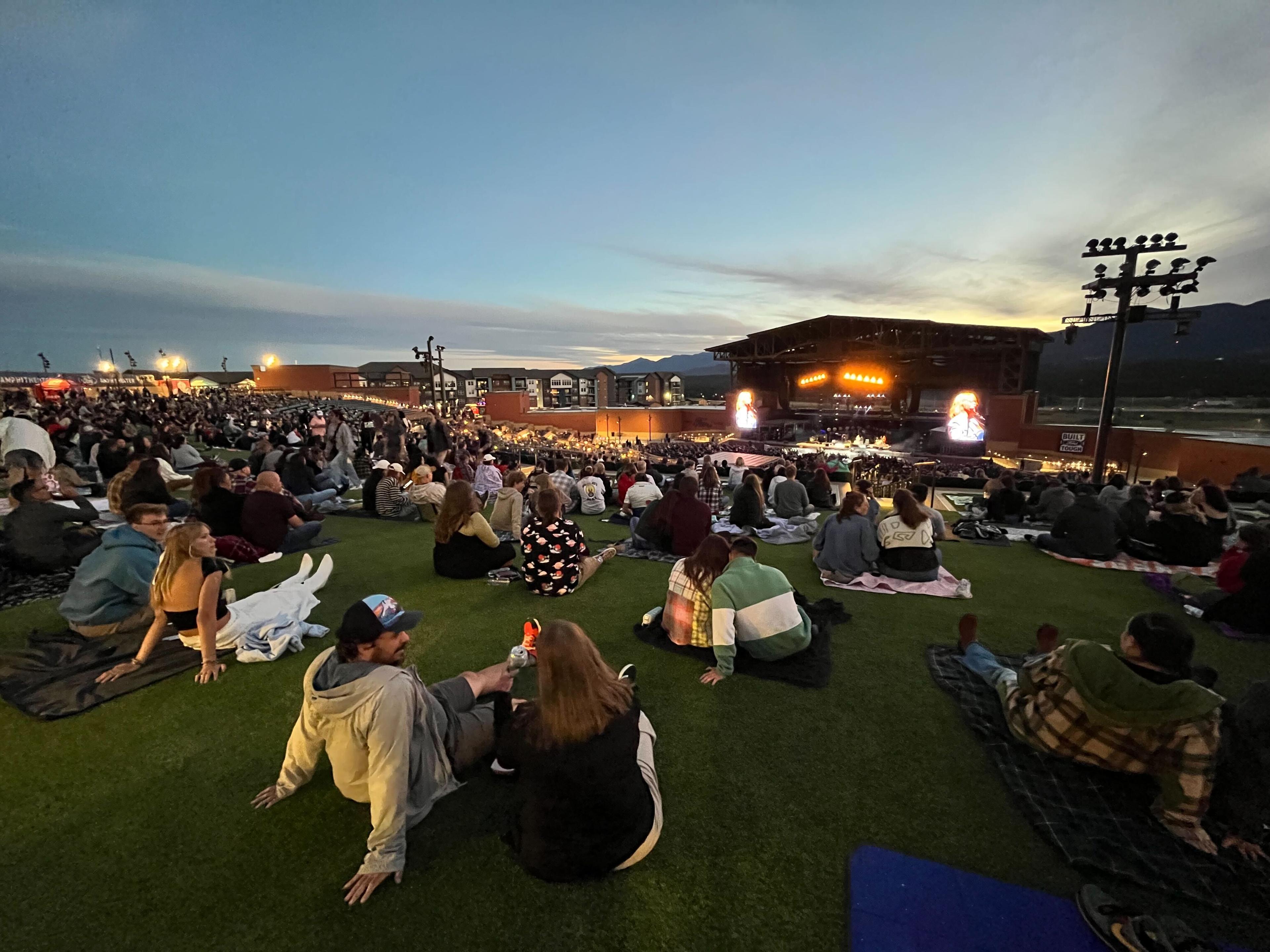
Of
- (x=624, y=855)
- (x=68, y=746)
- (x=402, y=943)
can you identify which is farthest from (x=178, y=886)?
(x=624, y=855)

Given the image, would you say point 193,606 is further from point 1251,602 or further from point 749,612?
point 1251,602

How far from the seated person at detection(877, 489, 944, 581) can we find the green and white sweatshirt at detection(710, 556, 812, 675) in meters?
2.27

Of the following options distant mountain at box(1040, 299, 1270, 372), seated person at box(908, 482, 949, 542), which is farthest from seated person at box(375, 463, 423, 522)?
distant mountain at box(1040, 299, 1270, 372)

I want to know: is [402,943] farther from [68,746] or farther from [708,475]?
[708,475]

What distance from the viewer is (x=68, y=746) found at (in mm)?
2873

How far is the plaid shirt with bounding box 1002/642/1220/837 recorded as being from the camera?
225cm

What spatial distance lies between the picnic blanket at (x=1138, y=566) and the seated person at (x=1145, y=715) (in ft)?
15.2

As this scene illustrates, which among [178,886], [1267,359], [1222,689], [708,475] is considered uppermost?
[1267,359]

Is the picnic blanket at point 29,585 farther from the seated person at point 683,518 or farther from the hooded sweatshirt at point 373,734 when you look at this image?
the seated person at point 683,518

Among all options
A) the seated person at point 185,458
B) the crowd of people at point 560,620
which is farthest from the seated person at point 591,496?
the seated person at point 185,458

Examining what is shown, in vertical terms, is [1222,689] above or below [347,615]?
below

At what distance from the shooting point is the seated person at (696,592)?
3.61m

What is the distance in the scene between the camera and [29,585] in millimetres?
5004

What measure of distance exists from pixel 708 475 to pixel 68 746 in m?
6.81
